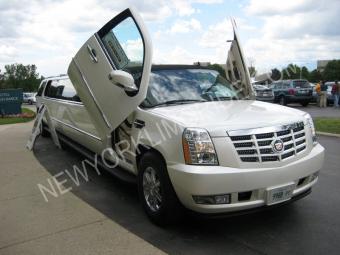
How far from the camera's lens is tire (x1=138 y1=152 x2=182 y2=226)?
4.05 metres

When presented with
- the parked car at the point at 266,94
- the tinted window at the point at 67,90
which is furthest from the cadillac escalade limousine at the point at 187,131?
the parked car at the point at 266,94

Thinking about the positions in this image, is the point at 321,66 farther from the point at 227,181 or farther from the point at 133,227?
the point at 227,181

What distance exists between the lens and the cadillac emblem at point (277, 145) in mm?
3871

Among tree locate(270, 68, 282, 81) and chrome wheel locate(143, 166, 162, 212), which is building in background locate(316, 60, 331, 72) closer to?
tree locate(270, 68, 282, 81)

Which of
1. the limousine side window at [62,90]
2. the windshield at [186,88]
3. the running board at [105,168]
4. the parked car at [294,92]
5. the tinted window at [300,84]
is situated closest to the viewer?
the windshield at [186,88]

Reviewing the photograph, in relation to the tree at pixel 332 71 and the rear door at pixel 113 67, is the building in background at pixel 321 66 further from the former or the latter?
the rear door at pixel 113 67

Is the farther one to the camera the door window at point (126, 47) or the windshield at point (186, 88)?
the windshield at point (186, 88)

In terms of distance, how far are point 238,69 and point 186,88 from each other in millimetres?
970

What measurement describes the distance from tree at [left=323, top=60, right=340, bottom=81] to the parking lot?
262 feet

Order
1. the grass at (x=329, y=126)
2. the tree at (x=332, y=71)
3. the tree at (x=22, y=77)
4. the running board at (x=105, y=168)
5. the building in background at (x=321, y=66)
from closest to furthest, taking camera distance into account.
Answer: the running board at (x=105, y=168) < the grass at (x=329, y=126) < the tree at (x=22, y=77) < the tree at (x=332, y=71) < the building in background at (x=321, y=66)

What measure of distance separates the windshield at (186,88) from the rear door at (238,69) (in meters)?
0.12

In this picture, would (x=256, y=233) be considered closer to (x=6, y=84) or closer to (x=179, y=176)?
(x=179, y=176)

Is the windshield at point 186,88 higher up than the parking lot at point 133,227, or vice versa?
the windshield at point 186,88

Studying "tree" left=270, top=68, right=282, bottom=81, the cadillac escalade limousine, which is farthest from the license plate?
"tree" left=270, top=68, right=282, bottom=81
